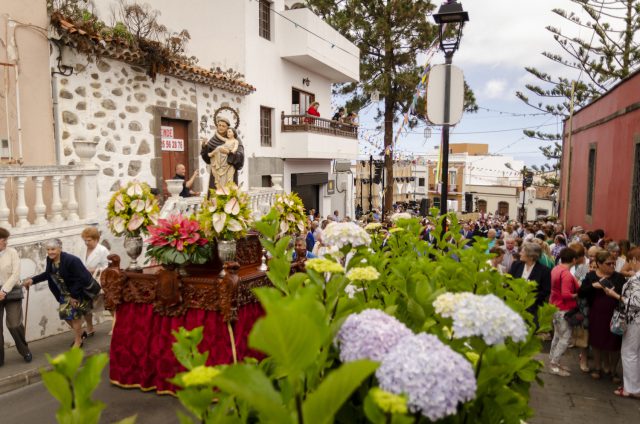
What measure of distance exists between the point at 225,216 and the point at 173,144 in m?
6.79

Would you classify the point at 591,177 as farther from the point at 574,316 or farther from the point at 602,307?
the point at 574,316

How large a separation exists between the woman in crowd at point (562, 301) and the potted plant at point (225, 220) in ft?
13.5

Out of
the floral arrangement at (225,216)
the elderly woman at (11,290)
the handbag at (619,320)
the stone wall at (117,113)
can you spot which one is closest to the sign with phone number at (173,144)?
the stone wall at (117,113)

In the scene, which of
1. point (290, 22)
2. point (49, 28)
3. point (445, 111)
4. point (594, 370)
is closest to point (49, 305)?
point (49, 28)

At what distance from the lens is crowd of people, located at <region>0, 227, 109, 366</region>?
5.55 m

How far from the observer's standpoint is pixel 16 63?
7.45m

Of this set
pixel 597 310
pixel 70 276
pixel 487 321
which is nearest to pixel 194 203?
pixel 70 276

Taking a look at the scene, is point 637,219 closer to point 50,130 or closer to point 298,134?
point 298,134

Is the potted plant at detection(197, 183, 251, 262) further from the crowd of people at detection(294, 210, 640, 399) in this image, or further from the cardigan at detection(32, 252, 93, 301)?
the cardigan at detection(32, 252, 93, 301)

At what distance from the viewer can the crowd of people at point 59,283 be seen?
18.2 feet

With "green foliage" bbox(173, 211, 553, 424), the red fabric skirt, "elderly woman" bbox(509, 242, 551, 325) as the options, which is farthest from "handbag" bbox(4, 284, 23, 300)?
"elderly woman" bbox(509, 242, 551, 325)

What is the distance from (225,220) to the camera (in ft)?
16.0

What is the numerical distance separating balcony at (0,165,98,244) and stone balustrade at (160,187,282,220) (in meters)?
1.15

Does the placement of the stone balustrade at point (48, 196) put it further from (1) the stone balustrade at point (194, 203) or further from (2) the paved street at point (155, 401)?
(2) the paved street at point (155, 401)
